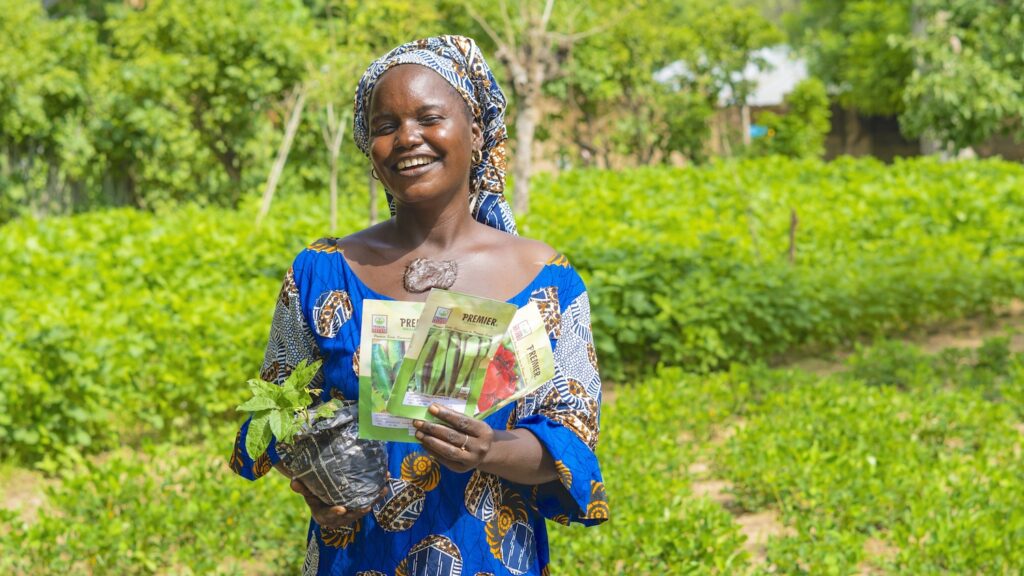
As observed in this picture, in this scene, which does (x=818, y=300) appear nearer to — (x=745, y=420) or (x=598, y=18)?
(x=745, y=420)

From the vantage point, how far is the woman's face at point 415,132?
1.82 meters

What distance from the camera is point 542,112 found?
20.8 metres

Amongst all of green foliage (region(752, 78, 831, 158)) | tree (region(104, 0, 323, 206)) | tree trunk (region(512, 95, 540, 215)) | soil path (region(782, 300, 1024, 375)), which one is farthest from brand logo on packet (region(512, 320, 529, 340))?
green foliage (region(752, 78, 831, 158))

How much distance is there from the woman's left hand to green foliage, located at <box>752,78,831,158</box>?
2125 centimetres

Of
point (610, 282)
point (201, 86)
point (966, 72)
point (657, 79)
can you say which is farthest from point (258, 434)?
point (657, 79)

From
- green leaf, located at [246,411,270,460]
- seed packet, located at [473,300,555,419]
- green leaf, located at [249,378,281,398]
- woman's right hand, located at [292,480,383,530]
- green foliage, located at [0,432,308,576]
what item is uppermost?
seed packet, located at [473,300,555,419]

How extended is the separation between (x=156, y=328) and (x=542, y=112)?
50.7ft

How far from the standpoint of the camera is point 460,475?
185 centimetres

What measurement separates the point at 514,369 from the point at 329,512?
1.21ft

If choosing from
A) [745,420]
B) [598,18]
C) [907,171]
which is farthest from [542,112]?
[745,420]

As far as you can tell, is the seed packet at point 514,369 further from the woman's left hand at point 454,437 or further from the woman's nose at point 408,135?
the woman's nose at point 408,135

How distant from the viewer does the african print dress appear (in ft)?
5.99

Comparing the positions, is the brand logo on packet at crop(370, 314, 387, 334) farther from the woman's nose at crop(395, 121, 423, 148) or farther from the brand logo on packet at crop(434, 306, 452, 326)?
Result: the woman's nose at crop(395, 121, 423, 148)

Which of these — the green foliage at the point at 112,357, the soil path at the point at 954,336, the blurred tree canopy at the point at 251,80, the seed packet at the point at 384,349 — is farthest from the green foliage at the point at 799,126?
the seed packet at the point at 384,349
